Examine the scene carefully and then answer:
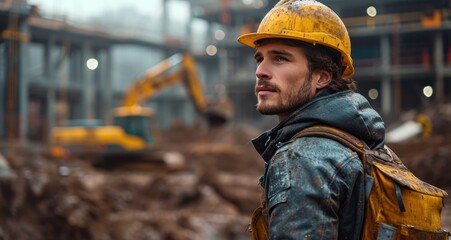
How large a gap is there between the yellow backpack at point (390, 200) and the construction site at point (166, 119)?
4092 millimetres

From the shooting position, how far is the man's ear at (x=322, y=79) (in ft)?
7.06

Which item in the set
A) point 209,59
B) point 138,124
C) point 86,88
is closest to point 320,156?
point 138,124

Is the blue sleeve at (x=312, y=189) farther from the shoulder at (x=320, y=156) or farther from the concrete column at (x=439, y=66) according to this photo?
the concrete column at (x=439, y=66)

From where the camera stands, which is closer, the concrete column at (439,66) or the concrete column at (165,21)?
the concrete column at (439,66)

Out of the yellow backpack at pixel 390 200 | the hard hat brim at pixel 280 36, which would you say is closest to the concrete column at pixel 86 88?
the hard hat brim at pixel 280 36

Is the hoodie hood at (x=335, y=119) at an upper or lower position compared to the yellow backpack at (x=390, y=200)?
upper

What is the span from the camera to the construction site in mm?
11266

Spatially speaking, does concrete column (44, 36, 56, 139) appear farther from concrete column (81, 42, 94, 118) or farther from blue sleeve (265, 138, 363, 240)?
blue sleeve (265, 138, 363, 240)

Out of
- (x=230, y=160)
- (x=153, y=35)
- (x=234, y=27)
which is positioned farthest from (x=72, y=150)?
(x=153, y=35)

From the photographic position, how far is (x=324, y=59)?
217 cm

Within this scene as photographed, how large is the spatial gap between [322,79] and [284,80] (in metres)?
0.15

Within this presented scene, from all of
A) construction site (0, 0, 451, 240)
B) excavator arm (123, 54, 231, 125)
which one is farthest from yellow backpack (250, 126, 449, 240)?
excavator arm (123, 54, 231, 125)

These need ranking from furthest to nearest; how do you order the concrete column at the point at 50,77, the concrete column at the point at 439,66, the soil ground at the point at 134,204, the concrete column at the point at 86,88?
1. the concrete column at the point at 86,88
2. the concrete column at the point at 50,77
3. the concrete column at the point at 439,66
4. the soil ground at the point at 134,204

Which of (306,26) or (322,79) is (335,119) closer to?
(322,79)
